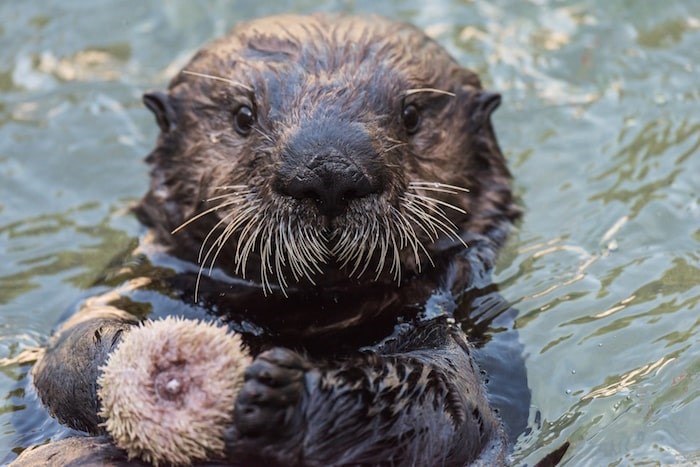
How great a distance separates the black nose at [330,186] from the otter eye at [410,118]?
0.83 m

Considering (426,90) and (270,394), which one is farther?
(426,90)

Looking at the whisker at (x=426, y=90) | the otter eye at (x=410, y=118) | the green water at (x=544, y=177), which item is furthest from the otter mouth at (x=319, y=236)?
the green water at (x=544, y=177)

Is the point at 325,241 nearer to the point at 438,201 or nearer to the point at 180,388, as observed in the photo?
the point at 438,201

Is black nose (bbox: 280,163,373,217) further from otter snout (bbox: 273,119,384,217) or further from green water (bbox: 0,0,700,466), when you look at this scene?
green water (bbox: 0,0,700,466)

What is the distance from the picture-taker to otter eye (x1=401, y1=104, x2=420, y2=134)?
479cm

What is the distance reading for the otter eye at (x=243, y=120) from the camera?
4.74m


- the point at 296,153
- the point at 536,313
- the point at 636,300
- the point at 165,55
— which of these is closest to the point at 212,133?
Result: the point at 296,153

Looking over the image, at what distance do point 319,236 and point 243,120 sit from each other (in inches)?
36.5

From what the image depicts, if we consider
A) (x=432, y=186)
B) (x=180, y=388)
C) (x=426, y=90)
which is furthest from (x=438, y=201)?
(x=180, y=388)

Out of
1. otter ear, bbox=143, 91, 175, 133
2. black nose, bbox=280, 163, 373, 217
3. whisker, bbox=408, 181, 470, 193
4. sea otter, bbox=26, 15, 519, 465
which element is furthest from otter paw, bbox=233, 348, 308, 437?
otter ear, bbox=143, 91, 175, 133

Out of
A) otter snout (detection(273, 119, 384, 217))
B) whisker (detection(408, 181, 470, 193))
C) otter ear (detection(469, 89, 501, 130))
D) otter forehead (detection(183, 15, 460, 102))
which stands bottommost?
whisker (detection(408, 181, 470, 193))

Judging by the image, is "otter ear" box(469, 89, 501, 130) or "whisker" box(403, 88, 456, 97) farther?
"otter ear" box(469, 89, 501, 130)

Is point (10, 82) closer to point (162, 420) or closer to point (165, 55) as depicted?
point (165, 55)

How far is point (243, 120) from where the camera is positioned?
15.6 feet
